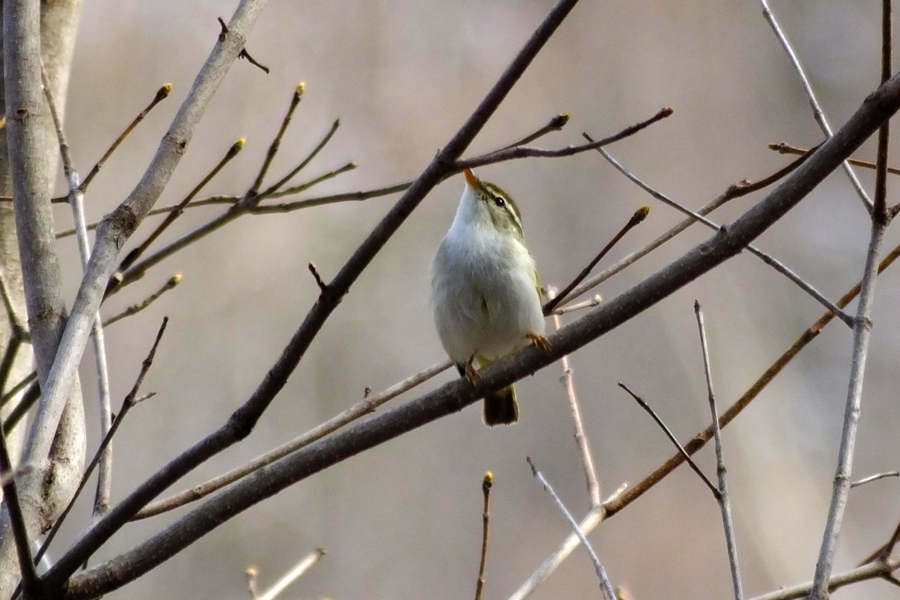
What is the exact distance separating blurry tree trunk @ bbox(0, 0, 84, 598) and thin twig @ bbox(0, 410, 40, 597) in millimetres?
223

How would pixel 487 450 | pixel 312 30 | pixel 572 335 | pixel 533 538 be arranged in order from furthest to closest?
pixel 312 30 → pixel 487 450 → pixel 533 538 → pixel 572 335

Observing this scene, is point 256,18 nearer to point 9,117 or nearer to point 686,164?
point 9,117

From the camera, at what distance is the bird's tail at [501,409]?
3.87m

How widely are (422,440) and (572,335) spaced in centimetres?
765

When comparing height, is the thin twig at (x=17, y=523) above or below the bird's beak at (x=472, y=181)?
below

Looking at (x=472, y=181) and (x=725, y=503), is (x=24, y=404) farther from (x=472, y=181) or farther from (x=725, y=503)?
(x=472, y=181)

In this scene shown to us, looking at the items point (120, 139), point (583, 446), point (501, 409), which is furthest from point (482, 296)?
point (120, 139)

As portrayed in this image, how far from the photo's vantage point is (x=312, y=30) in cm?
1040

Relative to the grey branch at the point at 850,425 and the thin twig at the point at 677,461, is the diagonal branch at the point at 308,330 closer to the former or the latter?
the thin twig at the point at 677,461

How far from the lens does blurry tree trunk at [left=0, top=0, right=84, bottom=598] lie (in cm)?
181

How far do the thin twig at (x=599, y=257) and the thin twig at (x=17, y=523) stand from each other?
1.15 meters

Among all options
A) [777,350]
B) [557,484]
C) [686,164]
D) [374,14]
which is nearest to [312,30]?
[374,14]

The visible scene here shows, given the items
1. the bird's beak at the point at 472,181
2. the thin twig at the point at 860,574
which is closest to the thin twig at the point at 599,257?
the thin twig at the point at 860,574

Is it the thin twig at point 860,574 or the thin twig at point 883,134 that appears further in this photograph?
the thin twig at point 860,574
